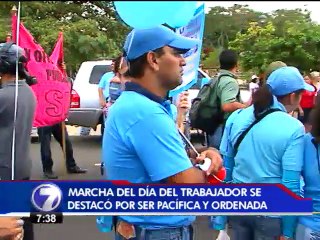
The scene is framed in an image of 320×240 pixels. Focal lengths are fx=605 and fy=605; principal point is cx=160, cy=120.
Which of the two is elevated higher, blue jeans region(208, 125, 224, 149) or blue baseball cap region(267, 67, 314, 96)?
blue baseball cap region(267, 67, 314, 96)

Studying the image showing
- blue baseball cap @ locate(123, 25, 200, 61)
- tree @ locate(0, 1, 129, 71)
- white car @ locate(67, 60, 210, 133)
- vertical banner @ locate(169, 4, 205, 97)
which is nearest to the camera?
blue baseball cap @ locate(123, 25, 200, 61)

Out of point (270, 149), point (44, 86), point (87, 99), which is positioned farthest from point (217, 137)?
point (87, 99)

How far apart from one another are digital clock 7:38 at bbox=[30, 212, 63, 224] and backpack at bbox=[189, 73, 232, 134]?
2.91m

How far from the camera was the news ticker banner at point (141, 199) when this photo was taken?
2387 millimetres

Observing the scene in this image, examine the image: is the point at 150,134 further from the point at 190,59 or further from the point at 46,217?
the point at 190,59

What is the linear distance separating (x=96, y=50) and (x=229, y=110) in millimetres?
1344

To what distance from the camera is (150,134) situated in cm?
225

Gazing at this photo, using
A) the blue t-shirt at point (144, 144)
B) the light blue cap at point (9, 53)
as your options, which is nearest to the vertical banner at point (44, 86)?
the light blue cap at point (9, 53)

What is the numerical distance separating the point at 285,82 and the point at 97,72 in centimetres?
771

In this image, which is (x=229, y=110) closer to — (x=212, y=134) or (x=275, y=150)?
(x=212, y=134)

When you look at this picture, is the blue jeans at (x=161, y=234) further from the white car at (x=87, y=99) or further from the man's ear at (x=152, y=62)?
the white car at (x=87, y=99)

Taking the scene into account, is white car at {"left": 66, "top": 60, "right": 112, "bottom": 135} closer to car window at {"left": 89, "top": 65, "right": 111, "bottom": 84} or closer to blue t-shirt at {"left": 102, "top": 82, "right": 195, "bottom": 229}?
car window at {"left": 89, "top": 65, "right": 111, "bottom": 84}

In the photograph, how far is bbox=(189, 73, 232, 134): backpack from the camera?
5.18 m

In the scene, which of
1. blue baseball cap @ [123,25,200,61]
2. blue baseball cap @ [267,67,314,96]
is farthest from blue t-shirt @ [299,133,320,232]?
blue baseball cap @ [123,25,200,61]
